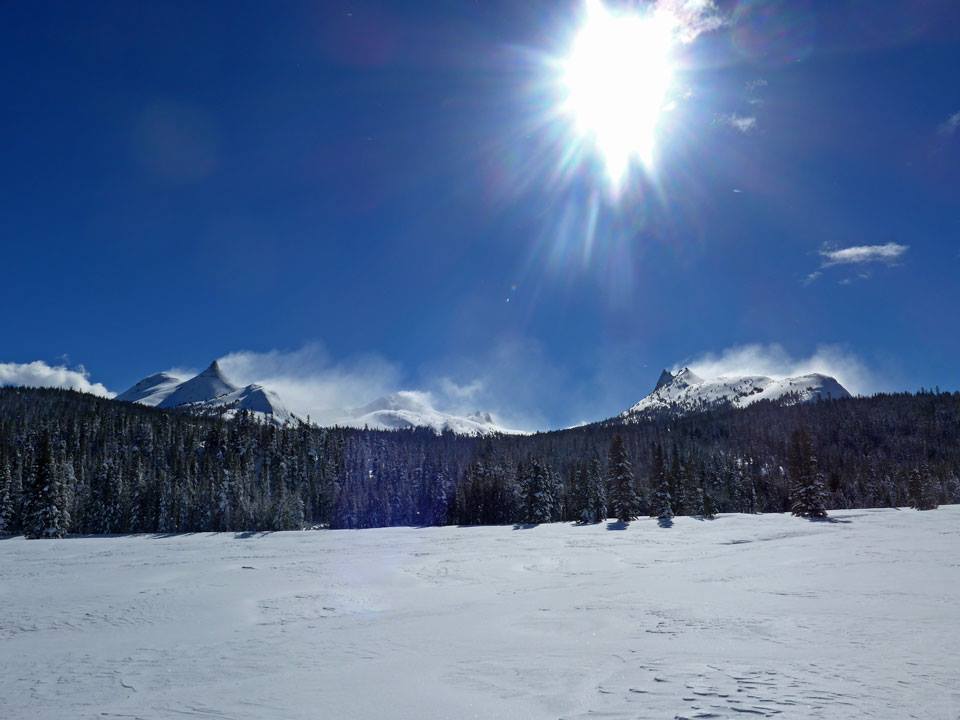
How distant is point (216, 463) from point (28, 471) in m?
33.2

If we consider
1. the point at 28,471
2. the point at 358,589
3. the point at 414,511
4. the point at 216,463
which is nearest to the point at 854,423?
the point at 414,511

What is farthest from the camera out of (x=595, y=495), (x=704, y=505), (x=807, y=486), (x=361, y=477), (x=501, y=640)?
(x=361, y=477)

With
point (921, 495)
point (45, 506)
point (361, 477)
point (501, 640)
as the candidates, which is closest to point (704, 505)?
point (921, 495)

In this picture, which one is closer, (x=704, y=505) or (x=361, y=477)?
(x=704, y=505)

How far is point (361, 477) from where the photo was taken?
124m

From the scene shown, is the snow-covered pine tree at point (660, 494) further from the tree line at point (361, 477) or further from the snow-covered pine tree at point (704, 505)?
the snow-covered pine tree at point (704, 505)

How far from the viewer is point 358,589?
837 inches

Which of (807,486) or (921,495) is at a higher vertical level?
(807,486)

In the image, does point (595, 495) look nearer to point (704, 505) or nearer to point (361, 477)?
point (704, 505)

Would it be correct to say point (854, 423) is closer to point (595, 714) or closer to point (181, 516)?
point (181, 516)

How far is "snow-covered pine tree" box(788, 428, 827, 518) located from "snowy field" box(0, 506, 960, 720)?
31.1 m

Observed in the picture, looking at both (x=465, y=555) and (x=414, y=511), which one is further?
(x=414, y=511)

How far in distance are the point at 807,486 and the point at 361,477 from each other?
310ft

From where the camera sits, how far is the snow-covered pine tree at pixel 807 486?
55125mm
